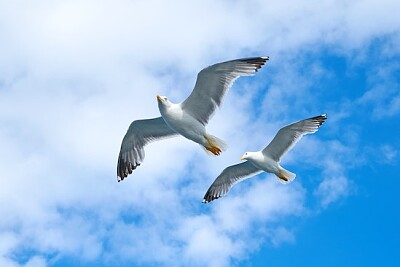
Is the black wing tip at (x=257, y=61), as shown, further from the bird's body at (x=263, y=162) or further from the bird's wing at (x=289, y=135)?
the bird's body at (x=263, y=162)

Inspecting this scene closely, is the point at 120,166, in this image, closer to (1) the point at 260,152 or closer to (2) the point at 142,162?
(2) the point at 142,162

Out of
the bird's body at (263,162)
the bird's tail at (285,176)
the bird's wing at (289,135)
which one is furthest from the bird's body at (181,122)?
the bird's tail at (285,176)

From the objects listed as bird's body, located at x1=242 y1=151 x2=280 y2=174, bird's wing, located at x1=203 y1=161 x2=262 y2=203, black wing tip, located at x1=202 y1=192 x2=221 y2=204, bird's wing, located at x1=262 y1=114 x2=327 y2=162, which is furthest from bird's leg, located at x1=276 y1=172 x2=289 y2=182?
black wing tip, located at x1=202 y1=192 x2=221 y2=204

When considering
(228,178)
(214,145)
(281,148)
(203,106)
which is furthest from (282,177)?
(203,106)

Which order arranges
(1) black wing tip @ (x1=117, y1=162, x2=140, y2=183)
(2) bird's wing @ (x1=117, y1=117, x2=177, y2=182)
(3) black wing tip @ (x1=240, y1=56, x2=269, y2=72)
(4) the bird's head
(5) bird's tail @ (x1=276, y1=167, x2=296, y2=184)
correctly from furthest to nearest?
1. (4) the bird's head
2. (5) bird's tail @ (x1=276, y1=167, x2=296, y2=184)
3. (1) black wing tip @ (x1=117, y1=162, x2=140, y2=183)
4. (2) bird's wing @ (x1=117, y1=117, x2=177, y2=182)
5. (3) black wing tip @ (x1=240, y1=56, x2=269, y2=72)

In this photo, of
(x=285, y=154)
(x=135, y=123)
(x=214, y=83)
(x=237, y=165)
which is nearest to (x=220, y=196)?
(x=237, y=165)

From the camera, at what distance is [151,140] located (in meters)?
20.4

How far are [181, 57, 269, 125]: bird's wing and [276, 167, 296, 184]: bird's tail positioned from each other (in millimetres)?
3334

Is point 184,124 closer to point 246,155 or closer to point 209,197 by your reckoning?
point 246,155

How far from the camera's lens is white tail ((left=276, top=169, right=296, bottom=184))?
832 inches

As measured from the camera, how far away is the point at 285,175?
834 inches

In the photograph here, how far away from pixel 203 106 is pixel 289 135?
3.42 m

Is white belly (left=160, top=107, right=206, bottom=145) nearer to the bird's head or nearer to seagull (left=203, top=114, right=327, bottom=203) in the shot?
the bird's head

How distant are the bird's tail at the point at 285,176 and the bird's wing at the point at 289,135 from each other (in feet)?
1.38
